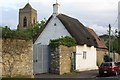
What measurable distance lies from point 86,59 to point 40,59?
13.2m

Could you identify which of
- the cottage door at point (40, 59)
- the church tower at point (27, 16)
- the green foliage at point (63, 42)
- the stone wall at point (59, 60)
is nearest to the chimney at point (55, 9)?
the green foliage at point (63, 42)

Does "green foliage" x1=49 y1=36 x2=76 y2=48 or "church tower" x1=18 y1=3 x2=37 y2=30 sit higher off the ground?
"church tower" x1=18 y1=3 x2=37 y2=30

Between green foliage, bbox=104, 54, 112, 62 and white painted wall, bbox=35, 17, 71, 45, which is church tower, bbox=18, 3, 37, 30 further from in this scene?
white painted wall, bbox=35, 17, 71, 45

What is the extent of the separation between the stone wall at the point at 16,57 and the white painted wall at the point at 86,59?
14.1 meters

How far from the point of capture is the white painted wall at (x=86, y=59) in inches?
1515

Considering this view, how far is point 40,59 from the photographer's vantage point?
29750mm

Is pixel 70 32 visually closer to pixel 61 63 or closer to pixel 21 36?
pixel 61 63

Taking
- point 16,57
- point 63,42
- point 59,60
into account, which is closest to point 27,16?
point 63,42

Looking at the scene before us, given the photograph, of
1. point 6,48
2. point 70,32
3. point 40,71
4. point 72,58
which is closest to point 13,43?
point 6,48

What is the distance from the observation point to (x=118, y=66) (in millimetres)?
34594

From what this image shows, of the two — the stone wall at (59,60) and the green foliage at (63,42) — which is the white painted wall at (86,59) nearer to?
the green foliage at (63,42)

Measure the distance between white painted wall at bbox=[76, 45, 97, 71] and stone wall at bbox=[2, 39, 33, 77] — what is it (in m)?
14.1

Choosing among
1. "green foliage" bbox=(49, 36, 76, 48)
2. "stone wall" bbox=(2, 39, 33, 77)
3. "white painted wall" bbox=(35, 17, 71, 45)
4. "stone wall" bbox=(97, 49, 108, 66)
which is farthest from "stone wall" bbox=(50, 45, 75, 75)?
"stone wall" bbox=(97, 49, 108, 66)

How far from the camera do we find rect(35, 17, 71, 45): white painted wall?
132 feet
